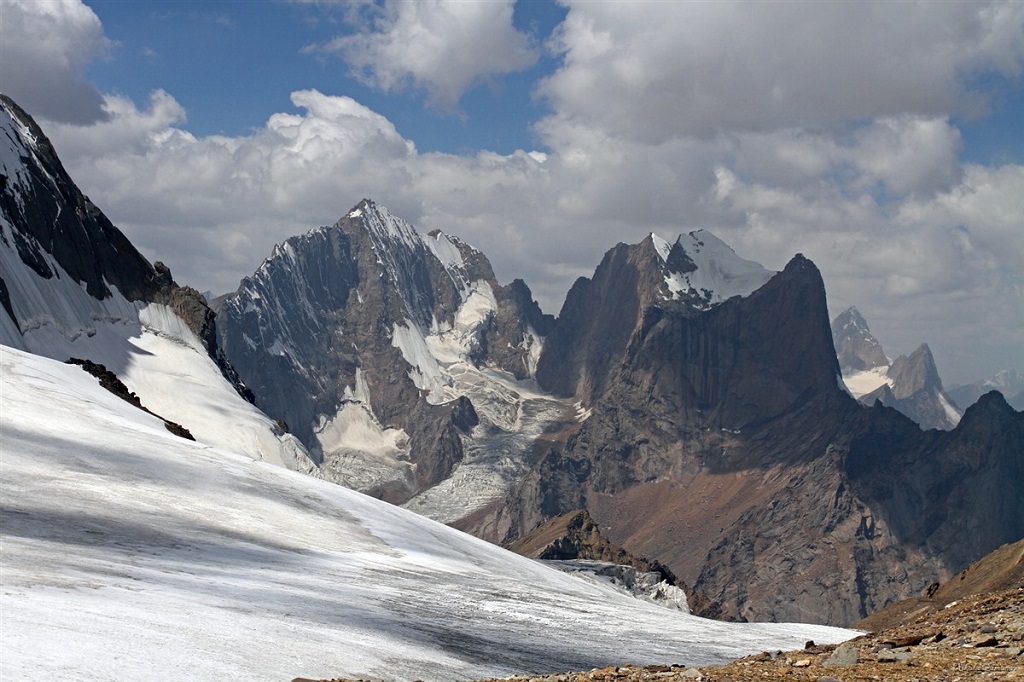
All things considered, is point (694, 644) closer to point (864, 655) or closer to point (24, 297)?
point (864, 655)

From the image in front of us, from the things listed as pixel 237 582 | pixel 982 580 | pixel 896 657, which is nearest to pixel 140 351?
pixel 982 580

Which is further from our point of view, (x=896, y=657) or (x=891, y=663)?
(x=896, y=657)

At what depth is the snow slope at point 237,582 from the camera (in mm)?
25047

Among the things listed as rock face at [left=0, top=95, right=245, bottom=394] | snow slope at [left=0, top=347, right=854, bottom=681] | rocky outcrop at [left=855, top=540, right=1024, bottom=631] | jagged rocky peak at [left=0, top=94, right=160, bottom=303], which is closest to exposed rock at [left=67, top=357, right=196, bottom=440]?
snow slope at [left=0, top=347, right=854, bottom=681]

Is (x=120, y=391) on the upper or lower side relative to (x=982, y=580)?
upper

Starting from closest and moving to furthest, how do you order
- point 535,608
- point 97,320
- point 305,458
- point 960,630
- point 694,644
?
point 960,630
point 694,644
point 535,608
point 305,458
point 97,320

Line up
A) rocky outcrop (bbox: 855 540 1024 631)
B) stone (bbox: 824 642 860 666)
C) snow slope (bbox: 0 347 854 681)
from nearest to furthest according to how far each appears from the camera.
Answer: stone (bbox: 824 642 860 666) → snow slope (bbox: 0 347 854 681) → rocky outcrop (bbox: 855 540 1024 631)

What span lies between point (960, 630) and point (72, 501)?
31114 mm

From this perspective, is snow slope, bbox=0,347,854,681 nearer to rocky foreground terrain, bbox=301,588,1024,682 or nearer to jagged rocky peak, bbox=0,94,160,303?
rocky foreground terrain, bbox=301,588,1024,682

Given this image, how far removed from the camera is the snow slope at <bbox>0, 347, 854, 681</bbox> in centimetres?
2505

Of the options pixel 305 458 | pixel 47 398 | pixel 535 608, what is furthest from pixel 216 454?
pixel 305 458

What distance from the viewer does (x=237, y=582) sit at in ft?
118

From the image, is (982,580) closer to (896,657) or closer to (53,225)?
(896,657)

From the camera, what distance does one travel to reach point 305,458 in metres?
106
